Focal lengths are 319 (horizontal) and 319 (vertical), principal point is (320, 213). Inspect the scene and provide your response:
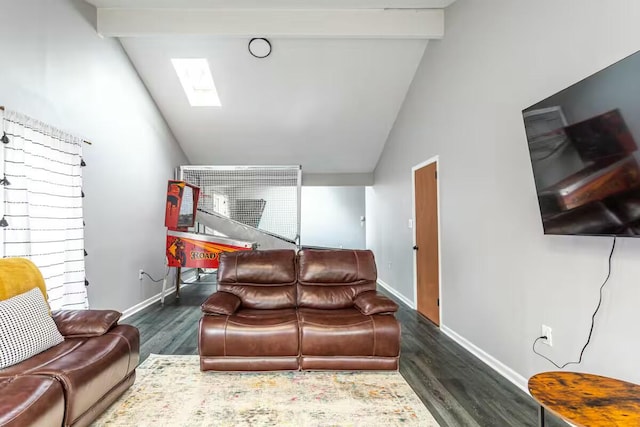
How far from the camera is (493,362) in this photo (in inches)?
100.0

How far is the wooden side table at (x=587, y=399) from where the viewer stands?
107cm

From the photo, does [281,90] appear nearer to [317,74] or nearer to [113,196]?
[317,74]

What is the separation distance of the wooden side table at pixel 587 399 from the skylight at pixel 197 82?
4.66 m

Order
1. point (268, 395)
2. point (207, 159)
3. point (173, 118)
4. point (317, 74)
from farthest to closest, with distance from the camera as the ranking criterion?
point (207, 159), point (173, 118), point (317, 74), point (268, 395)

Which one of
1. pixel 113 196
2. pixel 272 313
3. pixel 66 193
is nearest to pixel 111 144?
pixel 113 196

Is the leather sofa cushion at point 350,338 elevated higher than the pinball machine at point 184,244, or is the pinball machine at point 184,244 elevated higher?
the pinball machine at point 184,244

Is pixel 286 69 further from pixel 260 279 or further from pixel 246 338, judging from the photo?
pixel 246 338

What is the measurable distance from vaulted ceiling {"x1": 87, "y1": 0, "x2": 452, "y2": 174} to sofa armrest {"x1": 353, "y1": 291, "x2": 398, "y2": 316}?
9.14 ft

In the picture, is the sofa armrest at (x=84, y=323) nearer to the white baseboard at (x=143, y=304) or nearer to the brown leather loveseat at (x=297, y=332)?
the brown leather loveseat at (x=297, y=332)

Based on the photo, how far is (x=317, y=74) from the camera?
4.34 m

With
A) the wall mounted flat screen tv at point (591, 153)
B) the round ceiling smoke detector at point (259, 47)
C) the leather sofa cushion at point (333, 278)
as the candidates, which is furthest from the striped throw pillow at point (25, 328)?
the round ceiling smoke detector at point (259, 47)

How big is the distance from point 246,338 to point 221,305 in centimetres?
33

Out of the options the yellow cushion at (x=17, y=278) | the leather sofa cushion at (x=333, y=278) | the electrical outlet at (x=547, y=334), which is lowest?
the electrical outlet at (x=547, y=334)

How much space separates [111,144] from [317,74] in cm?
270
